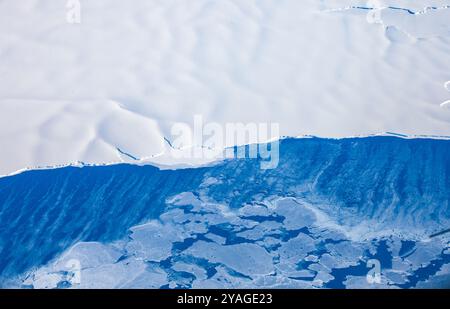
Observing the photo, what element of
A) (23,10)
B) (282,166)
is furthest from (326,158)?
(23,10)

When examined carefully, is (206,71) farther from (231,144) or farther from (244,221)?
(244,221)

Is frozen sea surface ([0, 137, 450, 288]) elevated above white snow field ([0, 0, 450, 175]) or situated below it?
below

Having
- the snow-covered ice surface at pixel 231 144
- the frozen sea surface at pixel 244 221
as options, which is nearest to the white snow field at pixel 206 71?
the snow-covered ice surface at pixel 231 144

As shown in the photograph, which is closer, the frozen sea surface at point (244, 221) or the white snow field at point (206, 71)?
the frozen sea surface at point (244, 221)

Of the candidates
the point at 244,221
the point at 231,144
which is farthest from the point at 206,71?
the point at 244,221

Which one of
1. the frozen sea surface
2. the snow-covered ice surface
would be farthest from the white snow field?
the frozen sea surface

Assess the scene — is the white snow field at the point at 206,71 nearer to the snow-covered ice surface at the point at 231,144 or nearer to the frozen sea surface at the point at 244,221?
the snow-covered ice surface at the point at 231,144

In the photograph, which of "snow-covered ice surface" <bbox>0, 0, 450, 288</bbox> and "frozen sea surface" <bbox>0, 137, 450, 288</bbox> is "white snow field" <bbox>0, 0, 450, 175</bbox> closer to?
"snow-covered ice surface" <bbox>0, 0, 450, 288</bbox>
